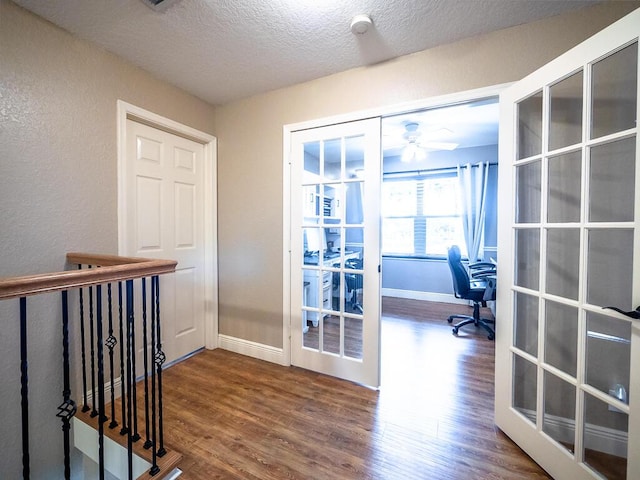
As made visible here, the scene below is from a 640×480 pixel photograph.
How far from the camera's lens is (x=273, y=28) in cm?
174

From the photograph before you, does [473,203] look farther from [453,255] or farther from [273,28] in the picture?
[273,28]

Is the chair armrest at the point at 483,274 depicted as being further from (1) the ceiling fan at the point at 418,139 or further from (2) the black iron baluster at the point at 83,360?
(2) the black iron baluster at the point at 83,360

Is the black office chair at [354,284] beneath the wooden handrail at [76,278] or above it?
beneath

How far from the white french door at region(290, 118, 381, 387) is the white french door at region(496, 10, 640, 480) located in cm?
88

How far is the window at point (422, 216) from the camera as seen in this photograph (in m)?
4.64

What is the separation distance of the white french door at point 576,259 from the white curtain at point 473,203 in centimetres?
300

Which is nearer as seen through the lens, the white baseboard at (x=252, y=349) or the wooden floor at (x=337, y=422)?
the wooden floor at (x=337, y=422)

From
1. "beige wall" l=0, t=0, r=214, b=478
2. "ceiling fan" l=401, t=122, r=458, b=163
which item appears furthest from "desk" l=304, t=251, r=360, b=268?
"ceiling fan" l=401, t=122, r=458, b=163

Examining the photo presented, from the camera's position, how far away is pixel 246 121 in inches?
105

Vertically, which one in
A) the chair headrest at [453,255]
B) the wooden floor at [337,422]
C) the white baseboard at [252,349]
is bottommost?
the wooden floor at [337,422]

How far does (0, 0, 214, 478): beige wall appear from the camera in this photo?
5.02 feet

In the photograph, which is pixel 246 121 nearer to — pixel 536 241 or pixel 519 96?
pixel 519 96

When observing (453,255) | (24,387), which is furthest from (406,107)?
(24,387)

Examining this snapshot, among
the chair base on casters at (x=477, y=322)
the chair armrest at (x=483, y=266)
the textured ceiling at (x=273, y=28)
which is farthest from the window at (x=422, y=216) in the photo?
the textured ceiling at (x=273, y=28)
